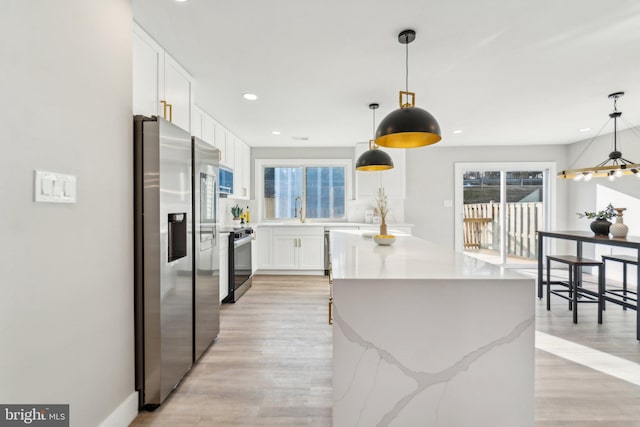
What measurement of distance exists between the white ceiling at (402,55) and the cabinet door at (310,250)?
2.05 meters

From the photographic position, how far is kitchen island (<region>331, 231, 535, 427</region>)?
4.50 feet

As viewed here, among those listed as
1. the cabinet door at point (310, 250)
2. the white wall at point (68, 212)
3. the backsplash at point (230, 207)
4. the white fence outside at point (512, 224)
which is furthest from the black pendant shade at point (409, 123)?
the white fence outside at point (512, 224)

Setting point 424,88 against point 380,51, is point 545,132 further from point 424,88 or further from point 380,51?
point 380,51

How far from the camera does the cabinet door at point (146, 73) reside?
1896mm

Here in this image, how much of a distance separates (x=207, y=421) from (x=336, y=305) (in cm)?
102

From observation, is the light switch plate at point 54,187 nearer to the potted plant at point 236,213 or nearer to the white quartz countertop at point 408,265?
the white quartz countertop at point 408,265

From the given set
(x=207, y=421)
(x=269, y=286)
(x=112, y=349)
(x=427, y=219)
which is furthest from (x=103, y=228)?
(x=427, y=219)

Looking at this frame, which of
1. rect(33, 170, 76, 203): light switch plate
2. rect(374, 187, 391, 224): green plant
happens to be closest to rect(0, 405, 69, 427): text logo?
rect(33, 170, 76, 203): light switch plate

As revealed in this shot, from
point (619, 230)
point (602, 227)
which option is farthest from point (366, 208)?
point (619, 230)

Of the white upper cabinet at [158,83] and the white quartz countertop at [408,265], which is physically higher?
the white upper cabinet at [158,83]

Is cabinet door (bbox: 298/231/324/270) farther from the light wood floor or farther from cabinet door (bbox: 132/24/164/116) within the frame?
cabinet door (bbox: 132/24/164/116)

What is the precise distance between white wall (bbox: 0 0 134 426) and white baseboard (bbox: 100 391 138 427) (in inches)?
1.1

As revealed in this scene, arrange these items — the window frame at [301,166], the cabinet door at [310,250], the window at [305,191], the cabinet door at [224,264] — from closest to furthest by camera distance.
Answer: the cabinet door at [224,264] < the cabinet door at [310,250] < the window frame at [301,166] < the window at [305,191]

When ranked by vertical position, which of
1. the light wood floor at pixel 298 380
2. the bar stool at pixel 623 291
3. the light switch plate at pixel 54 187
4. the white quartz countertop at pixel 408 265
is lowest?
the light wood floor at pixel 298 380
